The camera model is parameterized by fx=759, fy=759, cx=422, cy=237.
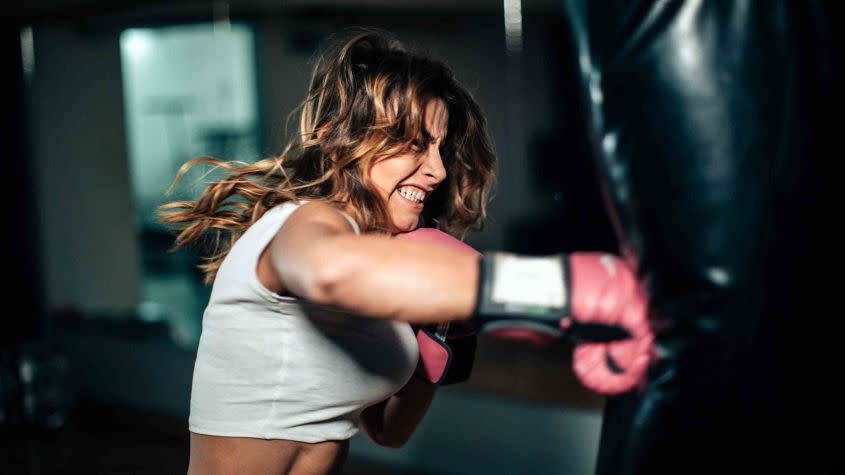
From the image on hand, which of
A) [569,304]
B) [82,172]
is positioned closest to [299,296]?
[569,304]

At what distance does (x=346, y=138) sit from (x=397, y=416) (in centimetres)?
55

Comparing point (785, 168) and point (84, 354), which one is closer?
point (785, 168)

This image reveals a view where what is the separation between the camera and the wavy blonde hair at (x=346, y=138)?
1132 millimetres

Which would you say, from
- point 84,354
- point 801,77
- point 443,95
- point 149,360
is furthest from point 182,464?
point 801,77

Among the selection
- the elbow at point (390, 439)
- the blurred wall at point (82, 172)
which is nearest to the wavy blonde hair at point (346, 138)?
the elbow at point (390, 439)

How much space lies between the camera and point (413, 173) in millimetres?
1185

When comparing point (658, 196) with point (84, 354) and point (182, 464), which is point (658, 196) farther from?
point (84, 354)

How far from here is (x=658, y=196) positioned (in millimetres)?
722

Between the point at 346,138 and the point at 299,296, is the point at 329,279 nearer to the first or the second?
the point at 299,296

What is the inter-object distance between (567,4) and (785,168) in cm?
28

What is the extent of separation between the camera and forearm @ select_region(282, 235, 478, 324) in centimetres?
72

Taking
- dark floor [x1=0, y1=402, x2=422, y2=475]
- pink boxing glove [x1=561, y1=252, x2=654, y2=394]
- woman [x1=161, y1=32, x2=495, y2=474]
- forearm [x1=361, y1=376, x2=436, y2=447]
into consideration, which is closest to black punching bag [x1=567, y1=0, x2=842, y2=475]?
pink boxing glove [x1=561, y1=252, x2=654, y2=394]

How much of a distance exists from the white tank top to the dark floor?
7.31ft

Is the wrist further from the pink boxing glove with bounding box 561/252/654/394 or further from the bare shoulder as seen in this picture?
the bare shoulder
